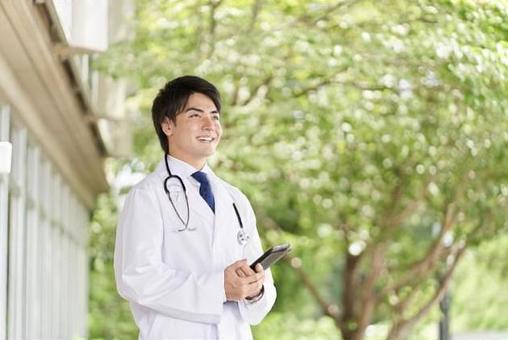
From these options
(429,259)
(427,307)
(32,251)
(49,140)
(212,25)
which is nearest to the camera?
(32,251)

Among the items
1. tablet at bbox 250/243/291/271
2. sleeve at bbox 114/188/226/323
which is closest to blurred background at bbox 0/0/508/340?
sleeve at bbox 114/188/226/323

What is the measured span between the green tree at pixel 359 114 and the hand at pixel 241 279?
14.3 ft

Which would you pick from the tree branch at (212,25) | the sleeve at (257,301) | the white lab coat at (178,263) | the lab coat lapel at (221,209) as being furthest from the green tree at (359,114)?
the white lab coat at (178,263)

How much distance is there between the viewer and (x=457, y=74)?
29.9 feet

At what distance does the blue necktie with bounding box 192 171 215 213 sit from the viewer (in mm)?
4996

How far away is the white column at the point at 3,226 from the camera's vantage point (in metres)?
8.57

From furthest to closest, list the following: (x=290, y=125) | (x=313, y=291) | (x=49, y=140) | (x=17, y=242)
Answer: (x=313, y=291) → (x=290, y=125) → (x=49, y=140) → (x=17, y=242)

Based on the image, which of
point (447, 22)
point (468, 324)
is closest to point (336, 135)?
point (447, 22)

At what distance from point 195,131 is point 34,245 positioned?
21.4ft

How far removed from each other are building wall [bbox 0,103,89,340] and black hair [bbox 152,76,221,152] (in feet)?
11.8

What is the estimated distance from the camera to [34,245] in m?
11.3

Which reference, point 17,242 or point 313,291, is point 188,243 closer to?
point 17,242

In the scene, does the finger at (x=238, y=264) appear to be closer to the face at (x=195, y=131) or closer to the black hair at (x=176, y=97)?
the face at (x=195, y=131)

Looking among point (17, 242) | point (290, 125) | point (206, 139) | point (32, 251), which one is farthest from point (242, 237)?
point (290, 125)
